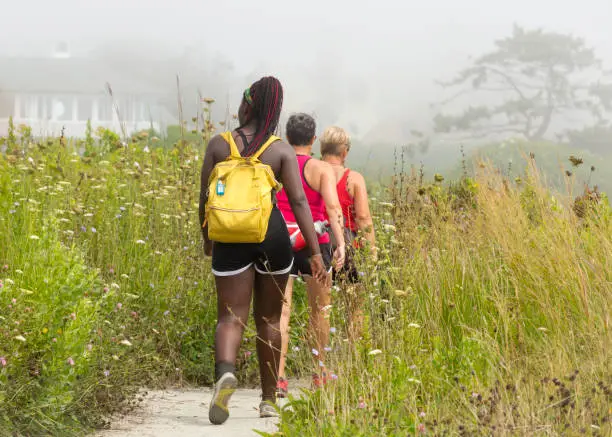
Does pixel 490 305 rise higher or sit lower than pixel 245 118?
lower

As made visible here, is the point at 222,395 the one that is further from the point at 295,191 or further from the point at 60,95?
the point at 60,95

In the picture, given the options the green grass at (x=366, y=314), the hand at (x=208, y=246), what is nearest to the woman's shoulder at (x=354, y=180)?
the green grass at (x=366, y=314)

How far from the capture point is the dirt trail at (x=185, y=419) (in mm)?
5855

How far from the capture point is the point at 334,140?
23.3 ft

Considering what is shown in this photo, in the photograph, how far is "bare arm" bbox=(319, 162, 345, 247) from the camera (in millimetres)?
6652

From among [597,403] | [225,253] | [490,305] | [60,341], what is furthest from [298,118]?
[597,403]

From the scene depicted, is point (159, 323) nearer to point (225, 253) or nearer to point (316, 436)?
point (225, 253)

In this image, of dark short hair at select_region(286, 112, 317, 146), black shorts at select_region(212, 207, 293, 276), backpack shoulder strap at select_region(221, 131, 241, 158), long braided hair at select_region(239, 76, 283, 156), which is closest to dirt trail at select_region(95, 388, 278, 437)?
black shorts at select_region(212, 207, 293, 276)

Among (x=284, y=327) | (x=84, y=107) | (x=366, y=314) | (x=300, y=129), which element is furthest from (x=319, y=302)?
(x=84, y=107)

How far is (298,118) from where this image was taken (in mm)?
6699

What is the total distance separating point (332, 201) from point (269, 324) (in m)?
1.03

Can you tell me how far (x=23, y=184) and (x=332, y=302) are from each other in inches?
173

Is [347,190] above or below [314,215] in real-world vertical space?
above

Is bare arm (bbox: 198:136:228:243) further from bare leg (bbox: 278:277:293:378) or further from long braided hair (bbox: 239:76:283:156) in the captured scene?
bare leg (bbox: 278:277:293:378)
